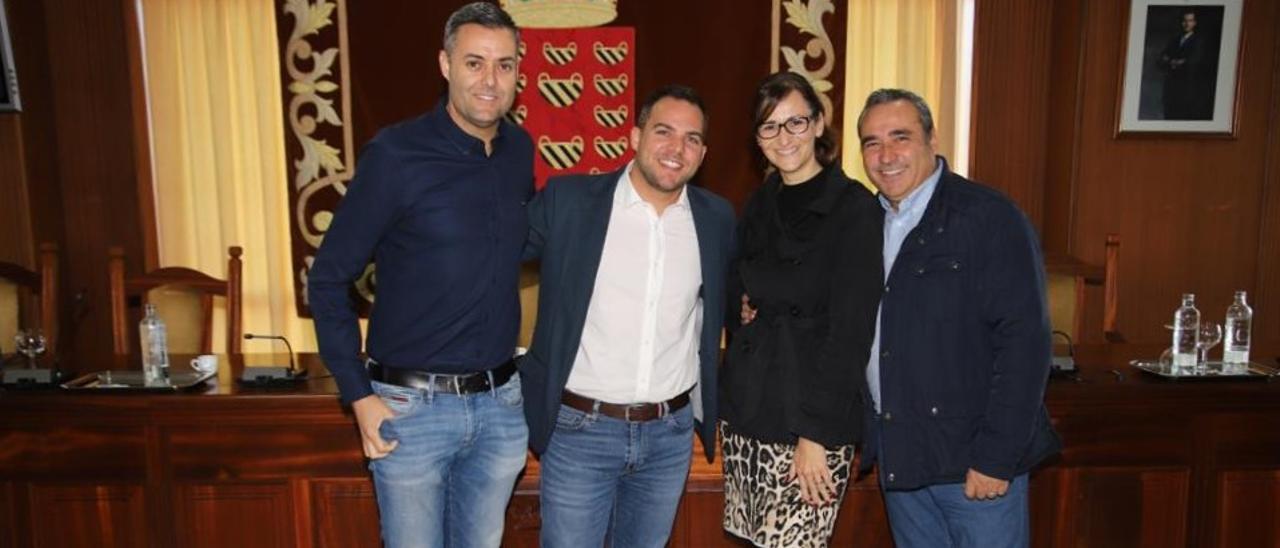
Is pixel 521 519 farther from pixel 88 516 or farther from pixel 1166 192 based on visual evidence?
pixel 1166 192

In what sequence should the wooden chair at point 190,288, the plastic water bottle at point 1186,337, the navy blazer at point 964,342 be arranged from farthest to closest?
the wooden chair at point 190,288
the plastic water bottle at point 1186,337
the navy blazer at point 964,342

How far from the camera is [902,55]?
3.92 m

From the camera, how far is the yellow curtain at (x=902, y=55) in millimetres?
3902

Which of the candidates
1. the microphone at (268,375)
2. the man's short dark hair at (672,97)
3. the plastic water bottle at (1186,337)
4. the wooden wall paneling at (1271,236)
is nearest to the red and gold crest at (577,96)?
the microphone at (268,375)

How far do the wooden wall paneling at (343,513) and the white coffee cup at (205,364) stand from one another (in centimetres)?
52

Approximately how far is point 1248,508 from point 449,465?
203cm

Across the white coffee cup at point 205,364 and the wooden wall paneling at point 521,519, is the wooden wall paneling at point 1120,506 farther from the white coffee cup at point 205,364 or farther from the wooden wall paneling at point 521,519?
the white coffee cup at point 205,364

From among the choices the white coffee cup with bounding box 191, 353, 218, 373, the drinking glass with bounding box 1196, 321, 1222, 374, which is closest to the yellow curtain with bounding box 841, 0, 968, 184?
the drinking glass with bounding box 1196, 321, 1222, 374

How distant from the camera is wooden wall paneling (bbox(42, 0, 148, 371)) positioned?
375 cm

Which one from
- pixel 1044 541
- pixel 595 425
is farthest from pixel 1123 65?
pixel 595 425

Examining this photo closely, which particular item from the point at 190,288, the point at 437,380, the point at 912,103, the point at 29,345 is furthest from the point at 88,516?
the point at 912,103

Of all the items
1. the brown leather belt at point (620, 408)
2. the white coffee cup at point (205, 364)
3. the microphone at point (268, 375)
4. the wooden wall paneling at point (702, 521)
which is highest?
the brown leather belt at point (620, 408)

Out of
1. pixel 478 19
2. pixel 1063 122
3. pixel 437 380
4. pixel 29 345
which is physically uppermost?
pixel 478 19

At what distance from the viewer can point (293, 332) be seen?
4.06m
